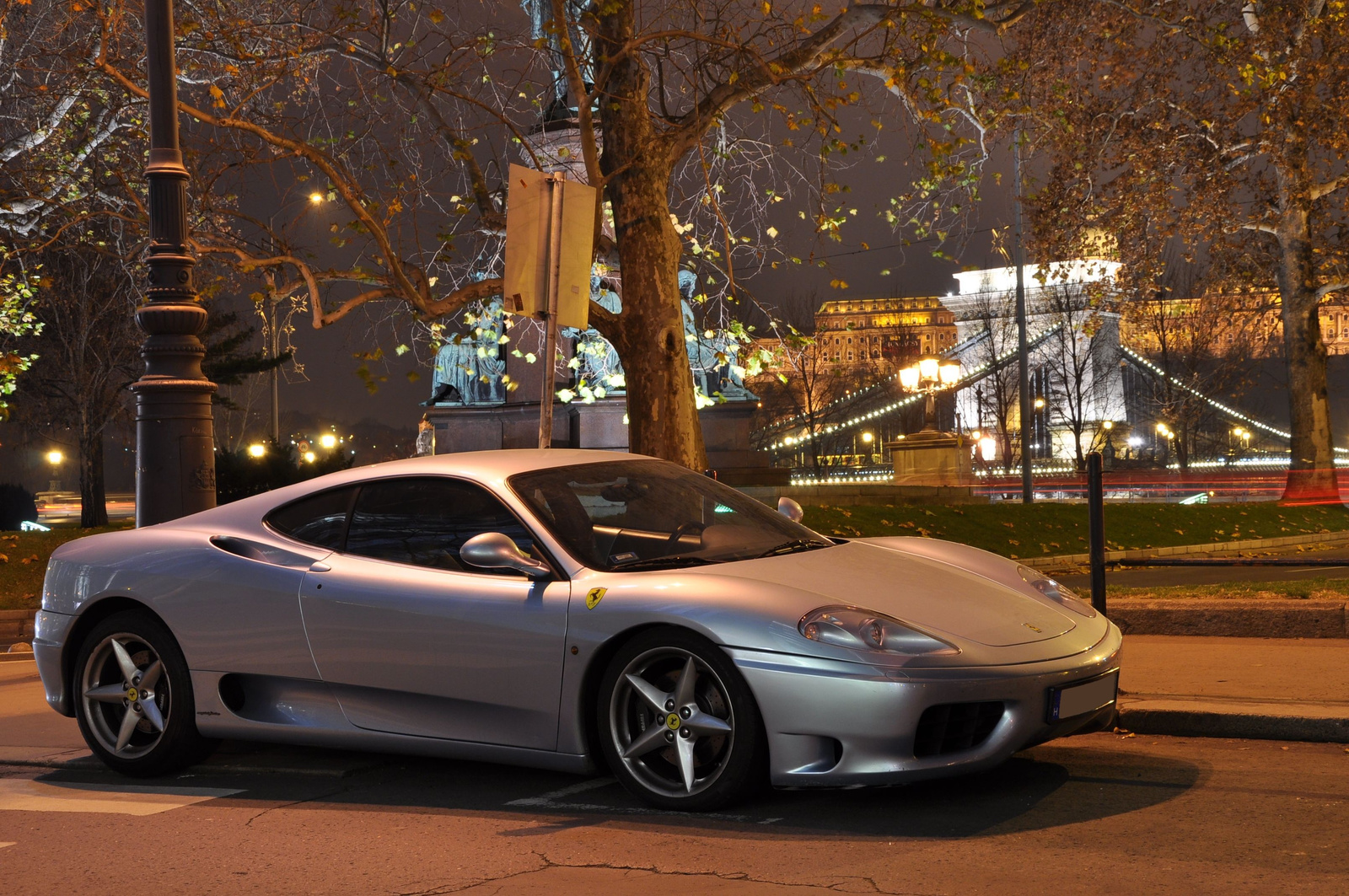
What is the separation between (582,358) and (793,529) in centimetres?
1548

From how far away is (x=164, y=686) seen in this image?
5.66 meters

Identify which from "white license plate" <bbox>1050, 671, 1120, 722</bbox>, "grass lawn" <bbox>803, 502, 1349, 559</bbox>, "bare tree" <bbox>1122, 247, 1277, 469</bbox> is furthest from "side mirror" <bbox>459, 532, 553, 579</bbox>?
"bare tree" <bbox>1122, 247, 1277, 469</bbox>

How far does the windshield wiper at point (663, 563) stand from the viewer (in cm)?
491

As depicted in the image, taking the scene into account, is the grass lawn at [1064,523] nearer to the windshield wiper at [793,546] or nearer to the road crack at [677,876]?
the windshield wiper at [793,546]

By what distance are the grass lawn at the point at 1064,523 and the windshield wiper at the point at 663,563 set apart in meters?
13.8

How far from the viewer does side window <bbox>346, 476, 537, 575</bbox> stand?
5180mm

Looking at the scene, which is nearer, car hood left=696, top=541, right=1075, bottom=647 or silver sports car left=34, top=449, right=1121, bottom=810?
silver sports car left=34, top=449, right=1121, bottom=810

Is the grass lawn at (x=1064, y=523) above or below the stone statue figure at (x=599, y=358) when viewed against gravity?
below

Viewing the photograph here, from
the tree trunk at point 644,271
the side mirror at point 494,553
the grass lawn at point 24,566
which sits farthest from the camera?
the grass lawn at point 24,566

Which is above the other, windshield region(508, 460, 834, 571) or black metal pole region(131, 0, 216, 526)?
black metal pole region(131, 0, 216, 526)

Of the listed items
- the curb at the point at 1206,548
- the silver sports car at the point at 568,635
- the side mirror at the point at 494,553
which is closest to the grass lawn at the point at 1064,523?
the curb at the point at 1206,548

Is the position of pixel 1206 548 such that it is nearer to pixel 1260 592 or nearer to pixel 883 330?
pixel 1260 592

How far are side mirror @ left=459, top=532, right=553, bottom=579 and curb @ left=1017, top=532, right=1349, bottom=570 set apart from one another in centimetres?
1548

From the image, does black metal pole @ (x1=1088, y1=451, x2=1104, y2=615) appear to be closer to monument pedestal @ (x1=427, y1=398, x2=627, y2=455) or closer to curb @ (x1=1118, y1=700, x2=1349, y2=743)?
curb @ (x1=1118, y1=700, x2=1349, y2=743)
